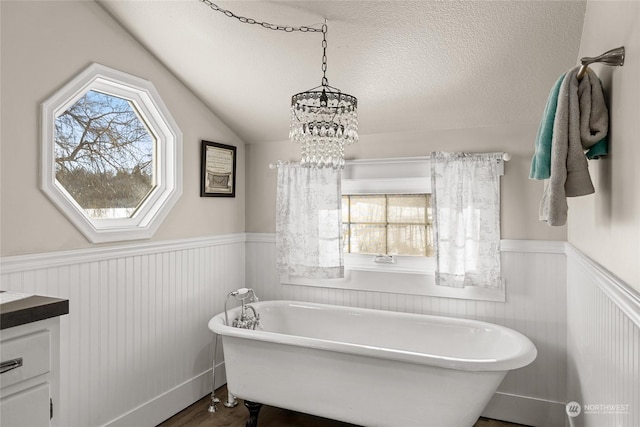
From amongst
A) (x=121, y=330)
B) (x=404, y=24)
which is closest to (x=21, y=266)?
(x=121, y=330)

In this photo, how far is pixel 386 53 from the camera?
2555 millimetres

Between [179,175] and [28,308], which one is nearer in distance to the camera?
[28,308]

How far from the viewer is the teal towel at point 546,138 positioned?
150cm

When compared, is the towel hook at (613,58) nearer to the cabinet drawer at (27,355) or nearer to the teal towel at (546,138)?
the teal towel at (546,138)

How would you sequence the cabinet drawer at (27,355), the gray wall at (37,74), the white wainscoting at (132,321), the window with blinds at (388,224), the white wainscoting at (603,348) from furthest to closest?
the window with blinds at (388,224) < the white wainscoting at (132,321) < the gray wall at (37,74) < the cabinet drawer at (27,355) < the white wainscoting at (603,348)

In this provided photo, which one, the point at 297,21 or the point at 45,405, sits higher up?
the point at 297,21

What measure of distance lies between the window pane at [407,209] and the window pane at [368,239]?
5.4 inches

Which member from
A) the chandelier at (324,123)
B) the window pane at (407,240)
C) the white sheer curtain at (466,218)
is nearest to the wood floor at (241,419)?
the white sheer curtain at (466,218)

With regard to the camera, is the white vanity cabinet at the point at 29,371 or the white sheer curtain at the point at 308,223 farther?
the white sheer curtain at the point at 308,223

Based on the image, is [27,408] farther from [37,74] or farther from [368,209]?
[368,209]

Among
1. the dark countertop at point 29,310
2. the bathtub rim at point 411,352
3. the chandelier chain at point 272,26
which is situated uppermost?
the chandelier chain at point 272,26

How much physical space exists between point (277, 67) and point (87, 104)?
3.82 feet

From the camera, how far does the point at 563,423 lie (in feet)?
9.15

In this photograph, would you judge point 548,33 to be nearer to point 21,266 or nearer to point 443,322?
point 443,322
